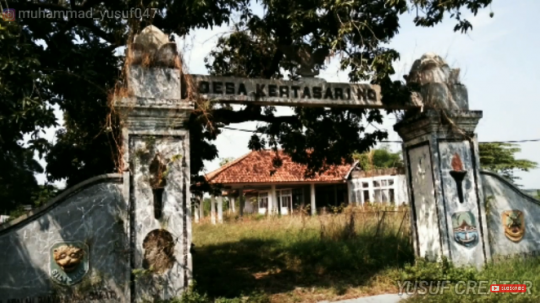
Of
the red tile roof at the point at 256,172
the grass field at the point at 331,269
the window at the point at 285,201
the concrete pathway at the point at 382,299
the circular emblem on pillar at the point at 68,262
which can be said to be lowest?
the concrete pathway at the point at 382,299

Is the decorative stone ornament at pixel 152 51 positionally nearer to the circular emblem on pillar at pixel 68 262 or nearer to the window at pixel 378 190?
the circular emblem on pillar at pixel 68 262

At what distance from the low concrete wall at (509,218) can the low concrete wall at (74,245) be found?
6.04 metres

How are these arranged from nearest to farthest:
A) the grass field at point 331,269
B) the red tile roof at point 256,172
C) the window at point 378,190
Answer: the grass field at point 331,269 < the red tile roof at point 256,172 < the window at point 378,190

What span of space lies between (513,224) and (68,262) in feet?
23.5

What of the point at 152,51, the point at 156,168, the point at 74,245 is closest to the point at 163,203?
the point at 156,168

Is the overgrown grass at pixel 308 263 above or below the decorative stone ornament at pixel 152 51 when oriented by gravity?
below

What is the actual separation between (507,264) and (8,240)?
7.39 metres

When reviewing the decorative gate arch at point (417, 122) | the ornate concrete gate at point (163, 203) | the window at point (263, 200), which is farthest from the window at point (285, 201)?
the ornate concrete gate at point (163, 203)

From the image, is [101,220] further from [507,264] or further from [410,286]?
[507,264]

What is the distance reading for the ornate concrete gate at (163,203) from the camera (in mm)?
5867

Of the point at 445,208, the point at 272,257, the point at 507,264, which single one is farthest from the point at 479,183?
the point at 272,257

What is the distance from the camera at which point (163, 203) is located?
6402mm

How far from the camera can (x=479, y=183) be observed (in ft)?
27.1

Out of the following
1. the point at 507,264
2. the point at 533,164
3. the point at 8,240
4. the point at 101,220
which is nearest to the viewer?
the point at 8,240
